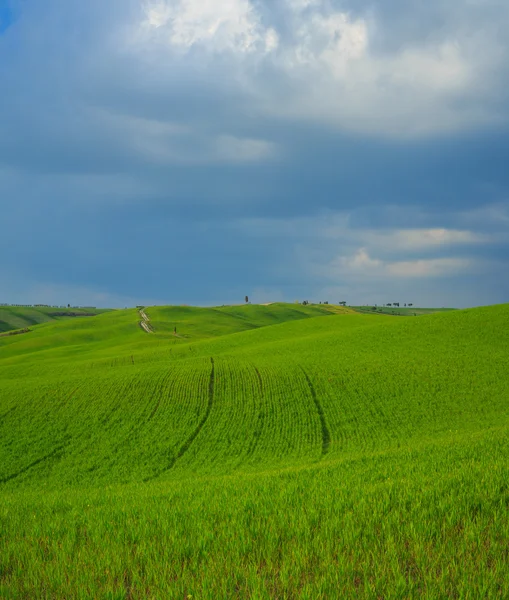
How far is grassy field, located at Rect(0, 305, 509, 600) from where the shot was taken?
6.54 m

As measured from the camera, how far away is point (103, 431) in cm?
3294

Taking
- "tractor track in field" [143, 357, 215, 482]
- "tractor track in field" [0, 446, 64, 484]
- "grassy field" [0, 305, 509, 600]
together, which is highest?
"grassy field" [0, 305, 509, 600]

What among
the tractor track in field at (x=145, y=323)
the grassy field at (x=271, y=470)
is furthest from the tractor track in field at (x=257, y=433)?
the tractor track in field at (x=145, y=323)

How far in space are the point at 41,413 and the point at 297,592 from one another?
115 feet

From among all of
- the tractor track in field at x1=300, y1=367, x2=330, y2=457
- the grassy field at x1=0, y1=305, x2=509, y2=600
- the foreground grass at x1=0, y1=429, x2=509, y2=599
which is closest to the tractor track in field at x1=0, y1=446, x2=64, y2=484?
the grassy field at x1=0, y1=305, x2=509, y2=600

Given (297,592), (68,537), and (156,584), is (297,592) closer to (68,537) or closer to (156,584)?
(156,584)

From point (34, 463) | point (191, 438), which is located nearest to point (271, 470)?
point (191, 438)

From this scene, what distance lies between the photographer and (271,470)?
69.2 ft

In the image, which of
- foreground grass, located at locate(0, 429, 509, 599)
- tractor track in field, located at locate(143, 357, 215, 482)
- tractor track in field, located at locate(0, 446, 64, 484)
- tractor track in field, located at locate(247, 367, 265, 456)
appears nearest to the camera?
foreground grass, located at locate(0, 429, 509, 599)

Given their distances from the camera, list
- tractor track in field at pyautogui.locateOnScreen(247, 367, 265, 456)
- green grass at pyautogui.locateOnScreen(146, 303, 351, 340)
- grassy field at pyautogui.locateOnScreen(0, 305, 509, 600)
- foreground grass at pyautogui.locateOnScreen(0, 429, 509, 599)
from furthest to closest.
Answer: green grass at pyautogui.locateOnScreen(146, 303, 351, 340), tractor track in field at pyautogui.locateOnScreen(247, 367, 265, 456), grassy field at pyautogui.locateOnScreen(0, 305, 509, 600), foreground grass at pyautogui.locateOnScreen(0, 429, 509, 599)

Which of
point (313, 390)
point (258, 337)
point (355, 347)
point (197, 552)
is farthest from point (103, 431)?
point (258, 337)

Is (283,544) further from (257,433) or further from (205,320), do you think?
(205,320)

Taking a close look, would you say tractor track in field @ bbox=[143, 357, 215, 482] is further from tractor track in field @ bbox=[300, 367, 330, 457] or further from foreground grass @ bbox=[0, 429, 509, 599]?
foreground grass @ bbox=[0, 429, 509, 599]

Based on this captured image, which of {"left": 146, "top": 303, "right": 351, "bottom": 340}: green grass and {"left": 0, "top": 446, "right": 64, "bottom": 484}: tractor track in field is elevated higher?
{"left": 146, "top": 303, "right": 351, "bottom": 340}: green grass
